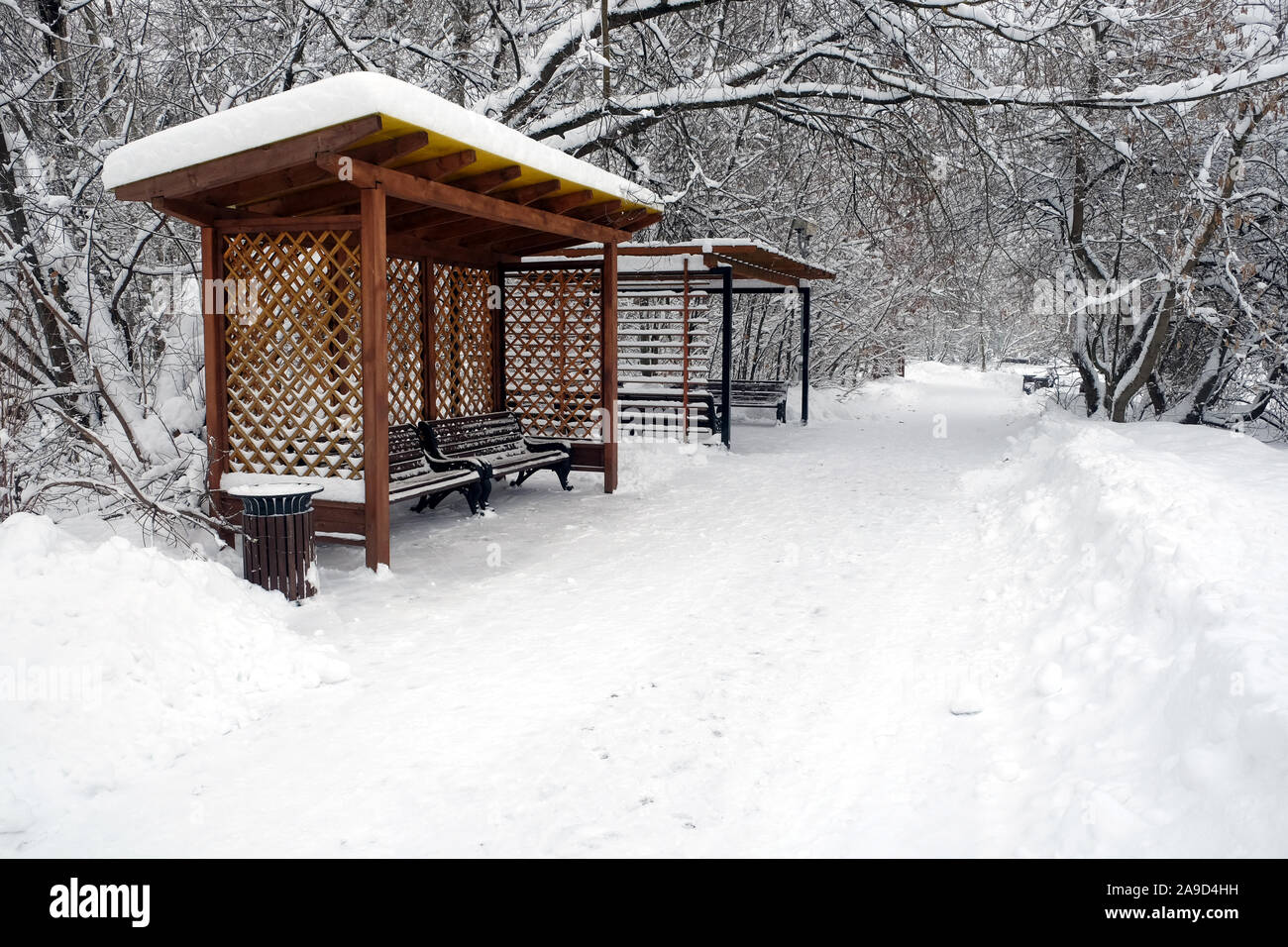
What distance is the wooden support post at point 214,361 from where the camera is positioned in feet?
19.4

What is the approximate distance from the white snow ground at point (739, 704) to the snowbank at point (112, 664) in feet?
0.05

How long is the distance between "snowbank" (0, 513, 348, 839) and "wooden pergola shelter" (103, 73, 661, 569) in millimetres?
1733

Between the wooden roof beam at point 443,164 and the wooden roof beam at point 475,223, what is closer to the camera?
the wooden roof beam at point 443,164

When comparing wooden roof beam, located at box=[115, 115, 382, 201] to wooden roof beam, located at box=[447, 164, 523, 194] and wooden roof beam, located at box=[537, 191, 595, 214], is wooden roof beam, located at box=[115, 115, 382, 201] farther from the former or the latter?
wooden roof beam, located at box=[537, 191, 595, 214]

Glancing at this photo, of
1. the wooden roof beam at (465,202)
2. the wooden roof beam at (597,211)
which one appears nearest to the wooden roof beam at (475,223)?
the wooden roof beam at (465,202)

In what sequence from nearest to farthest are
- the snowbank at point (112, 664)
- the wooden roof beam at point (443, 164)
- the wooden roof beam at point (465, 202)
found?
the snowbank at point (112, 664)
the wooden roof beam at point (465, 202)
the wooden roof beam at point (443, 164)

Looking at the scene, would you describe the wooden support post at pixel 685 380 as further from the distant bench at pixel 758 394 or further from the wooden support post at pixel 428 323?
the wooden support post at pixel 428 323

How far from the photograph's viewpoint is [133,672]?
343 centimetres

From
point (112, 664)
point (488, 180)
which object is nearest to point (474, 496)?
point (488, 180)

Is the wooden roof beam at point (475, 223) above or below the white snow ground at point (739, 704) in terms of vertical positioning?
above

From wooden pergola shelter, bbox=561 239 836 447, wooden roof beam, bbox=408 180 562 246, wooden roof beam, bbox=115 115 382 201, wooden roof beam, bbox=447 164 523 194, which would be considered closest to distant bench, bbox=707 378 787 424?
wooden pergola shelter, bbox=561 239 836 447

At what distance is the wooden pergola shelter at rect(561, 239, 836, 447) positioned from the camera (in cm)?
1015

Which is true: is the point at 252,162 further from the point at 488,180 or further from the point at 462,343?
the point at 462,343
